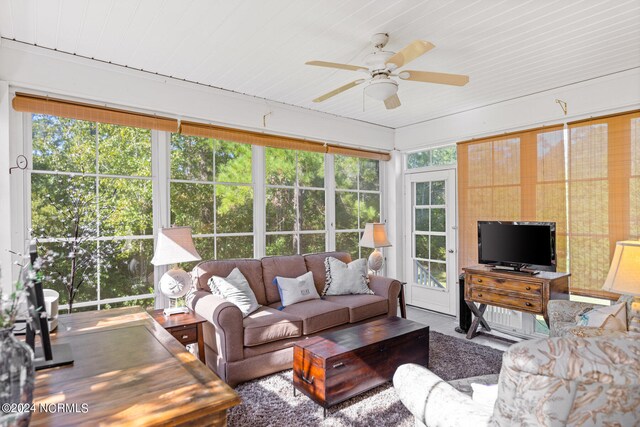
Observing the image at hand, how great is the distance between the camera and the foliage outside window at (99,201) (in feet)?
9.89

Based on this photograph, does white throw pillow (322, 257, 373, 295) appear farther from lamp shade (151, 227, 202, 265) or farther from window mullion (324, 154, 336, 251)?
lamp shade (151, 227, 202, 265)

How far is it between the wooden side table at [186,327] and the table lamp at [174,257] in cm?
12

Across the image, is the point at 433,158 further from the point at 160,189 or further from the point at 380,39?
the point at 160,189

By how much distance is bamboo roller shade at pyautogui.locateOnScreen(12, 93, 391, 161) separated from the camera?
9.45 ft

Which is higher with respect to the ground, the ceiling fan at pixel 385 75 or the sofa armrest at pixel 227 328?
the ceiling fan at pixel 385 75

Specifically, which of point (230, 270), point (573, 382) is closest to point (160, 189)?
point (230, 270)

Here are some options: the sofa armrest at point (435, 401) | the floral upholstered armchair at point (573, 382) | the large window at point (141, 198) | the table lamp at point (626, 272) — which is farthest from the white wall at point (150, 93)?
the floral upholstered armchair at point (573, 382)

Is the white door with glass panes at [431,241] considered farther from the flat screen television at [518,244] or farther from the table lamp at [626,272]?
the table lamp at [626,272]

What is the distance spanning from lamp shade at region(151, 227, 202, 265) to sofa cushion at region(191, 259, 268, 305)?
16.4 inches

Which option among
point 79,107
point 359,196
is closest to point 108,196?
point 79,107

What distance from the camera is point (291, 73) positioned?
3.39 m

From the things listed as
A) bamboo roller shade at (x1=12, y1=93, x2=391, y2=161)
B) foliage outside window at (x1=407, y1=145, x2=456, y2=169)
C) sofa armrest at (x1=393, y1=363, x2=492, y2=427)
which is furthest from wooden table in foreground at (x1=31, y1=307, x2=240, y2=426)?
foliage outside window at (x1=407, y1=145, x2=456, y2=169)

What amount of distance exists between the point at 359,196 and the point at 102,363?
425 centimetres

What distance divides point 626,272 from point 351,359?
6.15 feet
